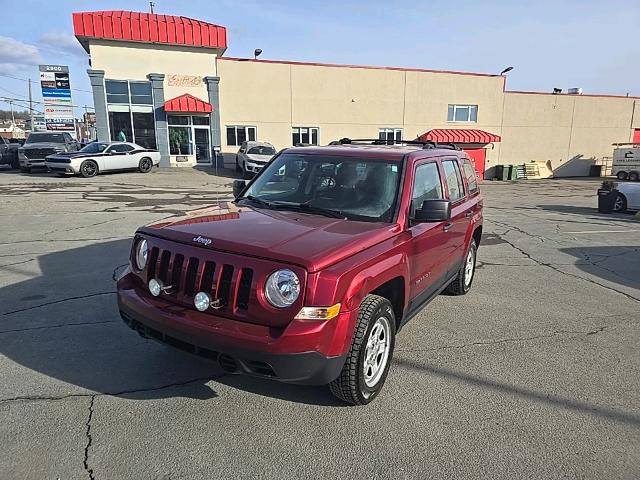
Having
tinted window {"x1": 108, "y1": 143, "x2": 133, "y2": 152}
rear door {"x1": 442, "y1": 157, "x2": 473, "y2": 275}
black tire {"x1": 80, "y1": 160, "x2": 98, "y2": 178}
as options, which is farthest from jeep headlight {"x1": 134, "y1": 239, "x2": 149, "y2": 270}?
tinted window {"x1": 108, "y1": 143, "x2": 133, "y2": 152}

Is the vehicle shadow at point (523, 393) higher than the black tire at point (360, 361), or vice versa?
the black tire at point (360, 361)

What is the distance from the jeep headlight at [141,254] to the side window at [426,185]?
215 centimetres

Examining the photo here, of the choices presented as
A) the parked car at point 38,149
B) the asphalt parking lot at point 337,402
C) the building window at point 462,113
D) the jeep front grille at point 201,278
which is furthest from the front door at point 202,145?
the jeep front grille at point 201,278

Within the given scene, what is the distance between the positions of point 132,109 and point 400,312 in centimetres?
2714

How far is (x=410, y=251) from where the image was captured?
11.8 ft

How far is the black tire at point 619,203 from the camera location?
14.4 meters

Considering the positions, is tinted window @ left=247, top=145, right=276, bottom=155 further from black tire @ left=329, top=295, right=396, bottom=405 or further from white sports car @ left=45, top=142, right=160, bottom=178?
black tire @ left=329, top=295, right=396, bottom=405

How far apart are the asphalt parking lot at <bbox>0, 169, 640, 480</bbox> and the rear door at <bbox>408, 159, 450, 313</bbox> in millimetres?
576

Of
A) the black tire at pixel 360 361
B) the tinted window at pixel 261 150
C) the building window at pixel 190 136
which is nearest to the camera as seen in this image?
the black tire at pixel 360 361

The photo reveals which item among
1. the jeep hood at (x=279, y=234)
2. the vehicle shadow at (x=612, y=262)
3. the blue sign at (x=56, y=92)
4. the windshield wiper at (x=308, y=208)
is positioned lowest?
the vehicle shadow at (x=612, y=262)

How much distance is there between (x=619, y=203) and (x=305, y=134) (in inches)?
766

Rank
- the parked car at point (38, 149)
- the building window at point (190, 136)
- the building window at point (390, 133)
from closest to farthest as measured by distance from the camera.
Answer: the parked car at point (38, 149)
the building window at point (190, 136)
the building window at point (390, 133)

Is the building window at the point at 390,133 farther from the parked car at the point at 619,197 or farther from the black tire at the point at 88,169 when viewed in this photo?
the black tire at the point at 88,169

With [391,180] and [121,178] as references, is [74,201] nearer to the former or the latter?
[121,178]
